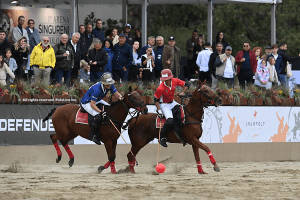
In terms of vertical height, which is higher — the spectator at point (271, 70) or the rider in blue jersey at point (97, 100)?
the spectator at point (271, 70)

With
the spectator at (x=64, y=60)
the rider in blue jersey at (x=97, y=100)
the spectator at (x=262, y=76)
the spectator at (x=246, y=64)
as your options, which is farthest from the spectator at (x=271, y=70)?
the rider in blue jersey at (x=97, y=100)

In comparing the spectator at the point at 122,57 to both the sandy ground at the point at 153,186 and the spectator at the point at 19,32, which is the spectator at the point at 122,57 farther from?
the sandy ground at the point at 153,186

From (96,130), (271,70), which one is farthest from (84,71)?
(271,70)

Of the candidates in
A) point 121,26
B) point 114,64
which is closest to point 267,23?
point 121,26

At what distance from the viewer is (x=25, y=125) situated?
44.1 feet

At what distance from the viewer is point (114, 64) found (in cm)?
1566

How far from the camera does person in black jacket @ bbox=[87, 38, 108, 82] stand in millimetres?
14944

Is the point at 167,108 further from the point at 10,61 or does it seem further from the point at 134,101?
the point at 10,61

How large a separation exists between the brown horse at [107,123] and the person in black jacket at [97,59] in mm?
2646

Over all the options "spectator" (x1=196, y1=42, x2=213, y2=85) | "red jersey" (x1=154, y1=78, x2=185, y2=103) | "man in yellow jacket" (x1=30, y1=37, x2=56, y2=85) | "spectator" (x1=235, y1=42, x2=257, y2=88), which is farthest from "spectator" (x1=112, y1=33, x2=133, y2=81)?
"spectator" (x1=235, y1=42, x2=257, y2=88)

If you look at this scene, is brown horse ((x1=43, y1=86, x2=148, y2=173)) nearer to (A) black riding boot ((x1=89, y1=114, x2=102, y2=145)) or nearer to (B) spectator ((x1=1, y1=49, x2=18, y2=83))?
(A) black riding boot ((x1=89, y1=114, x2=102, y2=145))

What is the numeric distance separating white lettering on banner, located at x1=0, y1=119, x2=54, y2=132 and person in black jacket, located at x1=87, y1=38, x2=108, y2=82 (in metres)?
2.22

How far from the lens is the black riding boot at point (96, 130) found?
37.6ft

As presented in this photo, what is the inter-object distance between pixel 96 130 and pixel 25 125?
9.01 ft
